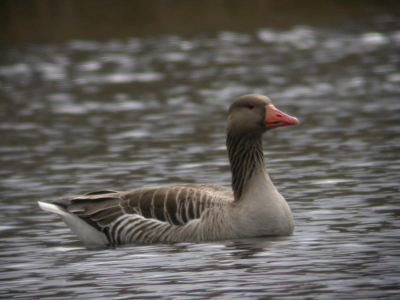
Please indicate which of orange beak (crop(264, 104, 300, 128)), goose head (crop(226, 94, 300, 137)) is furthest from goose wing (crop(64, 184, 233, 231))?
orange beak (crop(264, 104, 300, 128))

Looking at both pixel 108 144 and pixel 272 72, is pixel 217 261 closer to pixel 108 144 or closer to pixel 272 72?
pixel 108 144

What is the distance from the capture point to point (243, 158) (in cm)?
1173

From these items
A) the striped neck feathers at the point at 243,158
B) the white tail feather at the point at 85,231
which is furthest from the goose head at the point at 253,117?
the white tail feather at the point at 85,231

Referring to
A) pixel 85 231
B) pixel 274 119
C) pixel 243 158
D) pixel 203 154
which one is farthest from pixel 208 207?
pixel 203 154

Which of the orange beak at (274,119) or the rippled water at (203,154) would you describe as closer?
the rippled water at (203,154)

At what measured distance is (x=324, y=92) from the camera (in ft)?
85.1

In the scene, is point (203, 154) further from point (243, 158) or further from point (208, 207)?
point (208, 207)

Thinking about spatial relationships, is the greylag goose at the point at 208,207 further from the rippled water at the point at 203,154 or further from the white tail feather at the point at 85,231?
the rippled water at the point at 203,154

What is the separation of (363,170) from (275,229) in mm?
4815

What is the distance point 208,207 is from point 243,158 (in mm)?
949

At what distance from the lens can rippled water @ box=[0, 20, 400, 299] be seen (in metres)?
9.45

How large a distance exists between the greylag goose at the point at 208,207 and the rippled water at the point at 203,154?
23 centimetres

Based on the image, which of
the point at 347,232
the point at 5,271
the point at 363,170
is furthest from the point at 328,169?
the point at 5,271

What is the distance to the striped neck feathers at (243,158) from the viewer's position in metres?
11.5
